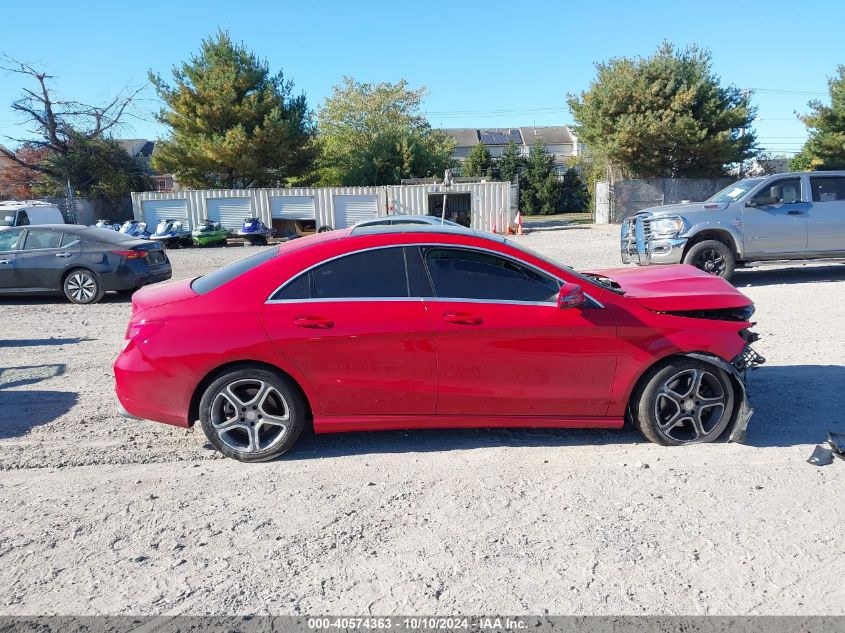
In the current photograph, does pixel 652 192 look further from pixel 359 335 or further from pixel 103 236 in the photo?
pixel 359 335

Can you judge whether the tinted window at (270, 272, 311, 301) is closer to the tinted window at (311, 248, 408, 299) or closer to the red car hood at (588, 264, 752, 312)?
the tinted window at (311, 248, 408, 299)

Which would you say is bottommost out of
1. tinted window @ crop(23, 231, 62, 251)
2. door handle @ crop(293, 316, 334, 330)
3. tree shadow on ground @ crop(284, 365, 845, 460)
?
tree shadow on ground @ crop(284, 365, 845, 460)

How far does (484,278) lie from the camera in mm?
4355

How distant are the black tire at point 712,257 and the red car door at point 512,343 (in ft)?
24.8

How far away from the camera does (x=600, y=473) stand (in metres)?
4.05

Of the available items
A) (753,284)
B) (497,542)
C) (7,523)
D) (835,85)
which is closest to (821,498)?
(497,542)

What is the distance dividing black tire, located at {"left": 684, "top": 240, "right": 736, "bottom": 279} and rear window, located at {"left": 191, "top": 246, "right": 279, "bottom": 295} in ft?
27.8

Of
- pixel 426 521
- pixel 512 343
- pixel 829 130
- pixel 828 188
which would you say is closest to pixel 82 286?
pixel 512 343

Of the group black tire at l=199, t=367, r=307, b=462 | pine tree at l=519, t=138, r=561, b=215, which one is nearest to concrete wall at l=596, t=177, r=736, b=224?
pine tree at l=519, t=138, r=561, b=215

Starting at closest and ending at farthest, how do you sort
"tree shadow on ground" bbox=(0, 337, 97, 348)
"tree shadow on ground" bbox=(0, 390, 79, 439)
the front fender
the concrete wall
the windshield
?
"tree shadow on ground" bbox=(0, 390, 79, 439) < "tree shadow on ground" bbox=(0, 337, 97, 348) < the front fender < the windshield < the concrete wall

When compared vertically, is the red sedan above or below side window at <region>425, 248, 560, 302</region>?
below

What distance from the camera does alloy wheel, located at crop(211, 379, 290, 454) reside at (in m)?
Answer: 4.30

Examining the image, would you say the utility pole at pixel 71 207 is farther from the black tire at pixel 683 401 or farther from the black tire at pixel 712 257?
the black tire at pixel 683 401

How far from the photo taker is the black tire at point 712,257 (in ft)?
35.9
